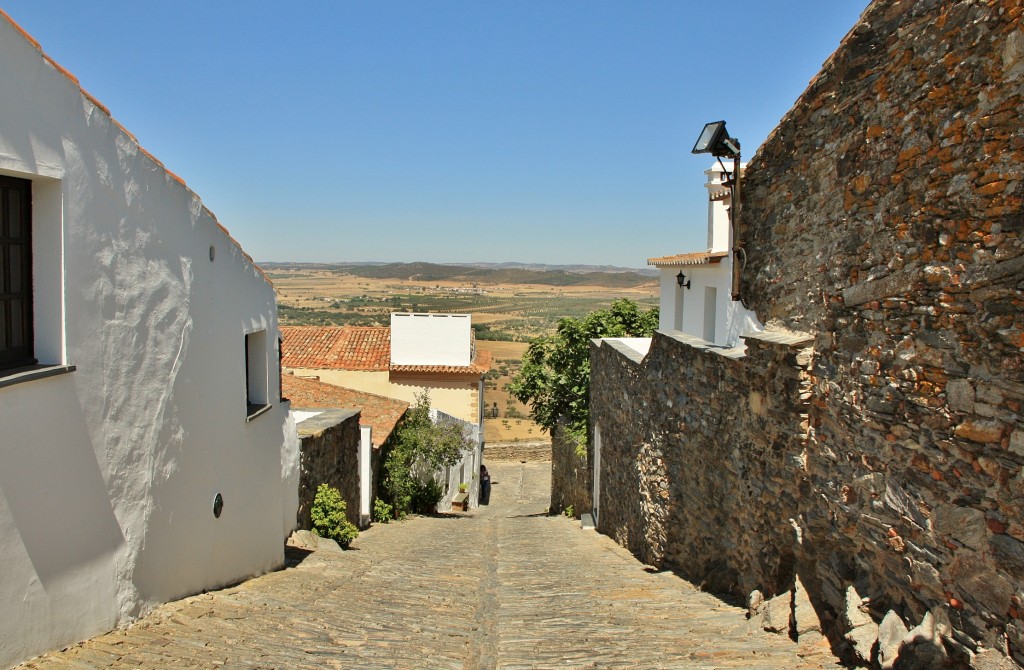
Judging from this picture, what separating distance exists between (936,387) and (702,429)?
3.88m

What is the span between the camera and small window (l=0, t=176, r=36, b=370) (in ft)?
14.6

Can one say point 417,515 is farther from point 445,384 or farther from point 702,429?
point 702,429

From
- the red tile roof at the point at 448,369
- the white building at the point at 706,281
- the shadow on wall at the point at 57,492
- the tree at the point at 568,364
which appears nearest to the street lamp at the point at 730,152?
the white building at the point at 706,281

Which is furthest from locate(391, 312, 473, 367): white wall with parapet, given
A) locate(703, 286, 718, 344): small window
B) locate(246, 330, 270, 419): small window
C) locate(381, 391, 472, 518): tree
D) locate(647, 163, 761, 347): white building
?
locate(246, 330, 270, 419): small window

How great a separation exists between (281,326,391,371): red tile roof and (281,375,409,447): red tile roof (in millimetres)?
5478

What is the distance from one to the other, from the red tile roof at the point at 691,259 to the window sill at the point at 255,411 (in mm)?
7293

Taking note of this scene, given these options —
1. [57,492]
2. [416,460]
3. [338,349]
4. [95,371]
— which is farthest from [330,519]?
[338,349]

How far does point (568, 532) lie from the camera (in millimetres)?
14141

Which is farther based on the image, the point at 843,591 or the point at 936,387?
the point at 843,591

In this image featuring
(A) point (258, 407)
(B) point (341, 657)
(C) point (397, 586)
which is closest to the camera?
(B) point (341, 657)

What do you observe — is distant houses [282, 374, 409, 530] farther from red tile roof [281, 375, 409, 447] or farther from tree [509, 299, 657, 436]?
tree [509, 299, 657, 436]

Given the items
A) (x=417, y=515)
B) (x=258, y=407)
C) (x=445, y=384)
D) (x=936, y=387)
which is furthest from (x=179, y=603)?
(x=445, y=384)

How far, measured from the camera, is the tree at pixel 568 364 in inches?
914

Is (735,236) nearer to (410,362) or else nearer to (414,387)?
(414,387)
